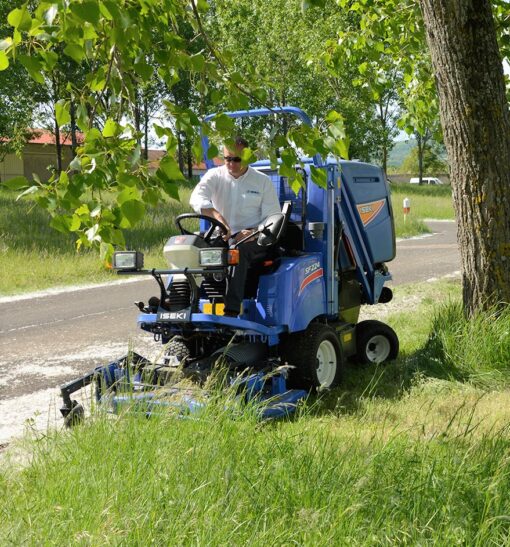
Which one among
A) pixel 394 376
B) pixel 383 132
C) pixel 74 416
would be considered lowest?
pixel 394 376

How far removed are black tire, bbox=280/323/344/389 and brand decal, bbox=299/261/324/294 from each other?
331 millimetres

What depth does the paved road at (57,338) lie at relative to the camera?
6320 mm

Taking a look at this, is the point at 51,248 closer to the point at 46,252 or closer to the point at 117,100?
the point at 46,252

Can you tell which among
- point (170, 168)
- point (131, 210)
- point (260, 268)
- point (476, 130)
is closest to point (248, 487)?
point (131, 210)

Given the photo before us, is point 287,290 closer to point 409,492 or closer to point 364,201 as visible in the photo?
point 364,201

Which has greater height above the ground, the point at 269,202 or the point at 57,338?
the point at 269,202

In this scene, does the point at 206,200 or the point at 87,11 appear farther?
the point at 206,200

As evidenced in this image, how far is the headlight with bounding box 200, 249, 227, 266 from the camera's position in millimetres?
5359

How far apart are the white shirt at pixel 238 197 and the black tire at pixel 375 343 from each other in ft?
5.20

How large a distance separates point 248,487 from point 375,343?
3.85m

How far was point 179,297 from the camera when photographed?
5.88 metres

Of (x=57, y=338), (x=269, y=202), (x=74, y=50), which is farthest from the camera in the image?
(x=57, y=338)

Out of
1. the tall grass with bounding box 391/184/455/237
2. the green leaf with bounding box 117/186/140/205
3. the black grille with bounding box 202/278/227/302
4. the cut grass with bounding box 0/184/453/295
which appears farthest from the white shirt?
the tall grass with bounding box 391/184/455/237

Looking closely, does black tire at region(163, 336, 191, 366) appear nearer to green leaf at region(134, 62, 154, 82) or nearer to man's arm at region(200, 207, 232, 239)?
man's arm at region(200, 207, 232, 239)
